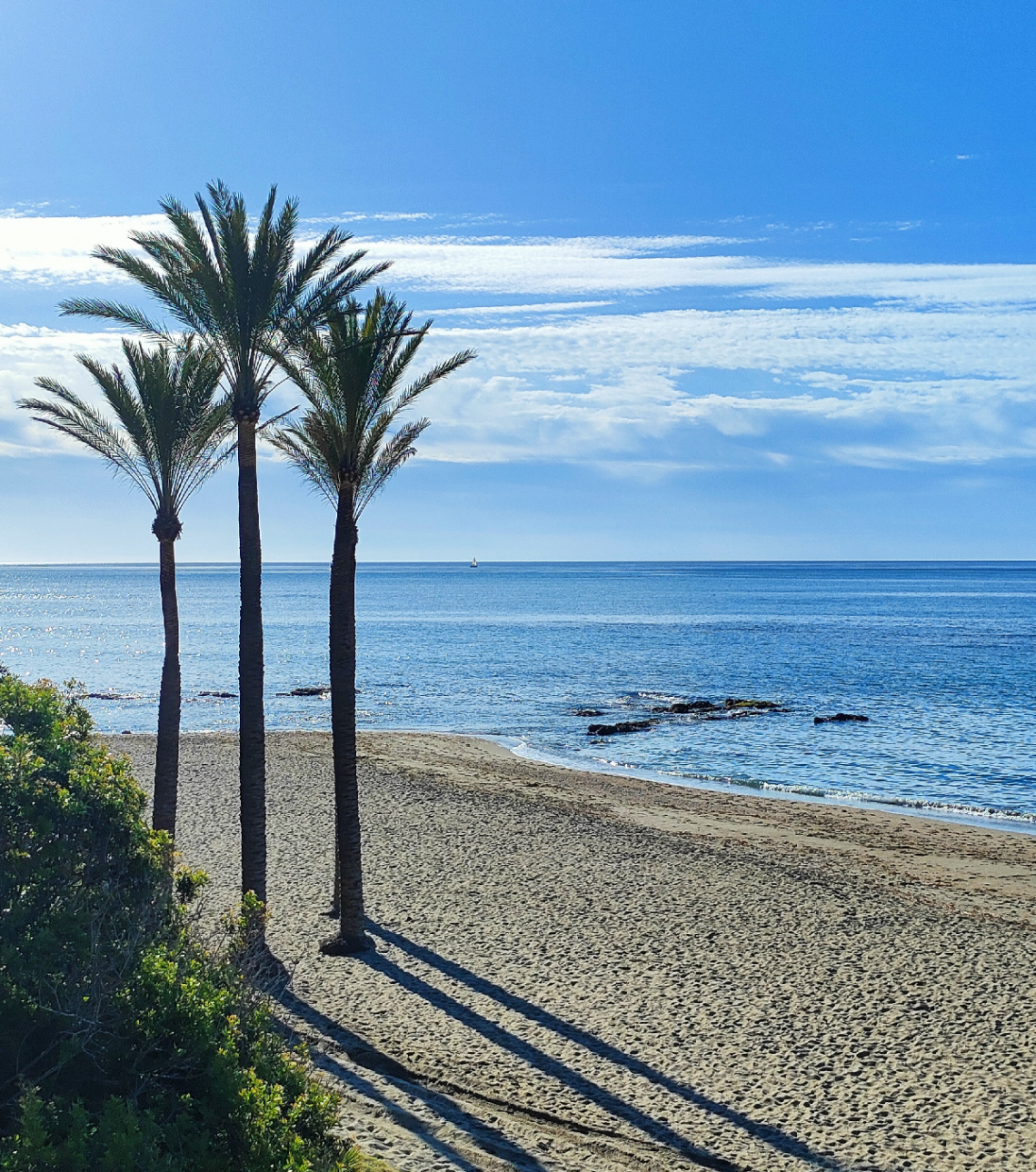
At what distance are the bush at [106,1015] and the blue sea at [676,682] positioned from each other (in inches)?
888

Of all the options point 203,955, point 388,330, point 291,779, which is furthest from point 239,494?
point 291,779

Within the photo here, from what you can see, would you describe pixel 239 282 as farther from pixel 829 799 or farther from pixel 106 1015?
pixel 829 799

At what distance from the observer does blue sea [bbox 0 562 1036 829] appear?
30922 millimetres

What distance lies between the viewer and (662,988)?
12320 mm

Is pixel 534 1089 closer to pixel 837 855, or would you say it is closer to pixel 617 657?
pixel 837 855

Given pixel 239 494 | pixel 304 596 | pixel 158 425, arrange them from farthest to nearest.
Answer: pixel 304 596 → pixel 158 425 → pixel 239 494

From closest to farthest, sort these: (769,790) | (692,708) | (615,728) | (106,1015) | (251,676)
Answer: (106,1015)
(251,676)
(769,790)
(615,728)
(692,708)

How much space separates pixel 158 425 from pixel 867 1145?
12144 millimetres

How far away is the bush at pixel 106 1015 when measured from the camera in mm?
5125

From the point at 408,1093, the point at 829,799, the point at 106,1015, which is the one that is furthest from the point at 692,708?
the point at 106,1015

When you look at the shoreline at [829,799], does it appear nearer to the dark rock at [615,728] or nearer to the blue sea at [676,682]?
the blue sea at [676,682]

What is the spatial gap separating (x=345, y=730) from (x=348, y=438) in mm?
3673

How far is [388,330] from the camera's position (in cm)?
1312

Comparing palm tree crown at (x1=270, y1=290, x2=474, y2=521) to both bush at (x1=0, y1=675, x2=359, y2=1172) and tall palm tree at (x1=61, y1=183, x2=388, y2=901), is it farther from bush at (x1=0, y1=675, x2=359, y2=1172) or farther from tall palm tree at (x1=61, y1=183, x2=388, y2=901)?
bush at (x1=0, y1=675, x2=359, y2=1172)
